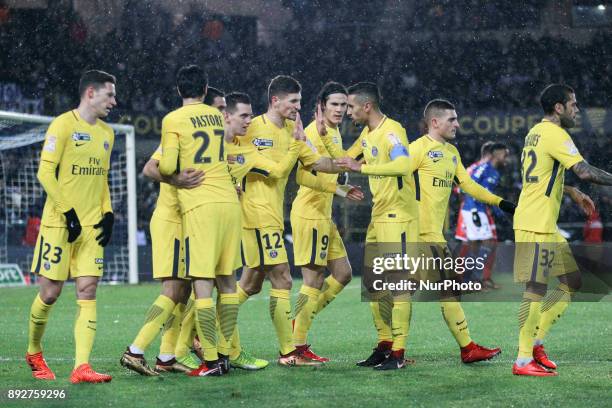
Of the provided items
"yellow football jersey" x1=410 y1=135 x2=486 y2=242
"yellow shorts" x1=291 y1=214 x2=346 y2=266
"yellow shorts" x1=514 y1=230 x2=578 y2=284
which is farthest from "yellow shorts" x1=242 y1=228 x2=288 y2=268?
"yellow shorts" x1=514 y1=230 x2=578 y2=284

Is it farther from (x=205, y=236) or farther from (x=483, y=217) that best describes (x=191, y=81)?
(x=483, y=217)

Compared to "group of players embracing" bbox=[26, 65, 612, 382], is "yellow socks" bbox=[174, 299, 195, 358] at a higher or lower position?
lower

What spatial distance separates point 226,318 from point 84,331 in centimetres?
94

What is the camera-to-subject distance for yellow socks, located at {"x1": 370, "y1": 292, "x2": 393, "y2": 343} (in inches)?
287

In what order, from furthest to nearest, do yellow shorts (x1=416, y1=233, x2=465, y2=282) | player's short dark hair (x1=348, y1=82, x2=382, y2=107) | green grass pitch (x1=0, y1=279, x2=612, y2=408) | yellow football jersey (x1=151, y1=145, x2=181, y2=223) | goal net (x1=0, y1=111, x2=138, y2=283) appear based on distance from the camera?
1. goal net (x1=0, y1=111, x2=138, y2=283)
2. yellow shorts (x1=416, y1=233, x2=465, y2=282)
3. player's short dark hair (x1=348, y1=82, x2=382, y2=107)
4. yellow football jersey (x1=151, y1=145, x2=181, y2=223)
5. green grass pitch (x1=0, y1=279, x2=612, y2=408)

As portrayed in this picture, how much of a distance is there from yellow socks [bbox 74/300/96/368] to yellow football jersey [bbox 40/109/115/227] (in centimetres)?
53

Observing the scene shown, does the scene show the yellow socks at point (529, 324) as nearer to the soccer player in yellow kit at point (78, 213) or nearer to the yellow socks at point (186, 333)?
the yellow socks at point (186, 333)

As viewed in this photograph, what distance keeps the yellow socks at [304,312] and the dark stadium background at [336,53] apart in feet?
50.0

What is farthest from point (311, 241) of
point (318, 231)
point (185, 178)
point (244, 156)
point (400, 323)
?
point (185, 178)

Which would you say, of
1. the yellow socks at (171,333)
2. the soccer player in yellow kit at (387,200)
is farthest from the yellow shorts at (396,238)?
the yellow socks at (171,333)

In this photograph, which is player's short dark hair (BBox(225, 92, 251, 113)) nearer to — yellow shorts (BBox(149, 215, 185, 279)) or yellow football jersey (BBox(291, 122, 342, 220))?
yellow football jersey (BBox(291, 122, 342, 220))

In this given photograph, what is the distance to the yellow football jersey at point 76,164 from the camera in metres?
6.29

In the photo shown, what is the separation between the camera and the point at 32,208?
17.9 metres

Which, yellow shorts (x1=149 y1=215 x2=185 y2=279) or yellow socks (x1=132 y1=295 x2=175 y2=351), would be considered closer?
yellow socks (x1=132 y1=295 x2=175 y2=351)
